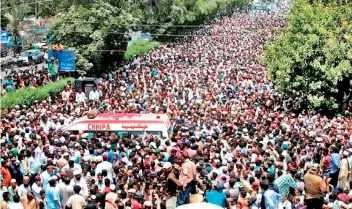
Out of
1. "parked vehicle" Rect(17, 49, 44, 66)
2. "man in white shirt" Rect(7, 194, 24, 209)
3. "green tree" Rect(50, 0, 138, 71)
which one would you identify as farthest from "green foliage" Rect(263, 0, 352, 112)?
"parked vehicle" Rect(17, 49, 44, 66)

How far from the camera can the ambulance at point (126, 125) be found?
1634 cm

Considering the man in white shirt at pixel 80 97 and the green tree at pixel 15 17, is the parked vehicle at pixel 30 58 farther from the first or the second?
the man in white shirt at pixel 80 97

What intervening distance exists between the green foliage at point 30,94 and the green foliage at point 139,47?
9691 millimetres

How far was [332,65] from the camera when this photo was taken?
75.5 feet

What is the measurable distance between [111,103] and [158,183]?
1047 cm

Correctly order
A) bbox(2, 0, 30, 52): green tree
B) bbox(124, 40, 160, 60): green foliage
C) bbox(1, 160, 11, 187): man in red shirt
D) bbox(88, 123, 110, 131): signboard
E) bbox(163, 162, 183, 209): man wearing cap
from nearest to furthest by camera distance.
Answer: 1. bbox(163, 162, 183, 209): man wearing cap
2. bbox(1, 160, 11, 187): man in red shirt
3. bbox(88, 123, 110, 131): signboard
4. bbox(124, 40, 160, 60): green foliage
5. bbox(2, 0, 30, 52): green tree

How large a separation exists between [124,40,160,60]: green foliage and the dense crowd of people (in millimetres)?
13474

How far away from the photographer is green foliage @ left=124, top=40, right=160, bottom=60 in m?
37.3

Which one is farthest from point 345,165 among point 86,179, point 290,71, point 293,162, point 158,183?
point 290,71

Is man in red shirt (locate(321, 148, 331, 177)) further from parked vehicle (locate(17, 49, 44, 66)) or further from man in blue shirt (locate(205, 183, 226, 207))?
parked vehicle (locate(17, 49, 44, 66))

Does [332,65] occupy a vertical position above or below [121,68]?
above

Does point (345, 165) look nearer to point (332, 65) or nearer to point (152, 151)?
point (152, 151)

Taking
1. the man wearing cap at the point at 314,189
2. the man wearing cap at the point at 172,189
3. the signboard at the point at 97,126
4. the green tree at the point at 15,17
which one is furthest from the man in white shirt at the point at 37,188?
the green tree at the point at 15,17

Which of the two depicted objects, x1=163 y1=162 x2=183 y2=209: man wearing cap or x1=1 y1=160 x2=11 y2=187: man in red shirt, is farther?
x1=1 y1=160 x2=11 y2=187: man in red shirt
